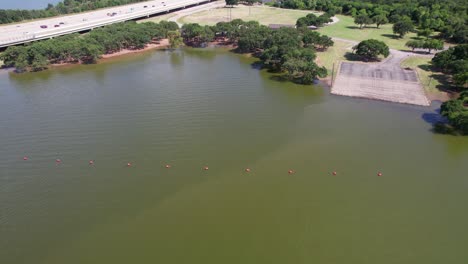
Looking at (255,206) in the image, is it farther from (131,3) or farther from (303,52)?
(131,3)

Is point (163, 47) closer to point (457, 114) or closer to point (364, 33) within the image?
point (364, 33)

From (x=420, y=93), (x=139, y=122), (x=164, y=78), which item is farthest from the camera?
(x=164, y=78)

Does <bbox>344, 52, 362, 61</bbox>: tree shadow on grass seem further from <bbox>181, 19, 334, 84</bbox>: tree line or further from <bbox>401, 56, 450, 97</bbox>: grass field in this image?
<bbox>401, 56, 450, 97</bbox>: grass field

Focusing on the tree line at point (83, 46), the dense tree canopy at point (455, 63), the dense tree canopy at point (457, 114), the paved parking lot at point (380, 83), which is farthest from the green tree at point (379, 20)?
the tree line at point (83, 46)

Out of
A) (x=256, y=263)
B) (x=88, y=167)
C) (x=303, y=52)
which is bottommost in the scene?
(x=256, y=263)

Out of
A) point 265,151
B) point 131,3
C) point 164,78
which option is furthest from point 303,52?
point 131,3
